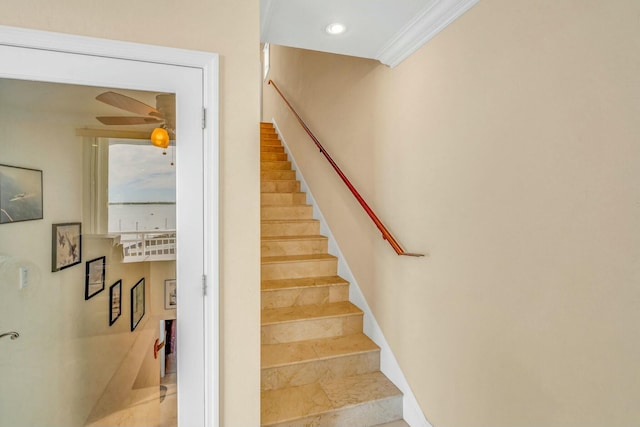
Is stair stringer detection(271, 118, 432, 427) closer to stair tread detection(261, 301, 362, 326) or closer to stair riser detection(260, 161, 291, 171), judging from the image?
stair tread detection(261, 301, 362, 326)

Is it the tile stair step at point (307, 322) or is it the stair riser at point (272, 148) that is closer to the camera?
the tile stair step at point (307, 322)

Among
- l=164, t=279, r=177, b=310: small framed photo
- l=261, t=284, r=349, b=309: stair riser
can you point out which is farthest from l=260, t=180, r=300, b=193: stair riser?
l=164, t=279, r=177, b=310: small framed photo

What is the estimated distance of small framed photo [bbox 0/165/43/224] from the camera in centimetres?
113

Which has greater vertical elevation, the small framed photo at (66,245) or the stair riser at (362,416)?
the small framed photo at (66,245)

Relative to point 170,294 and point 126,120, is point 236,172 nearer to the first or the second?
point 126,120

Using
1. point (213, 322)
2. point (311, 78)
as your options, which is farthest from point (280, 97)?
point (213, 322)

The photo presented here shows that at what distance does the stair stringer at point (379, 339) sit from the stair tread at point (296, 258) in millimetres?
95

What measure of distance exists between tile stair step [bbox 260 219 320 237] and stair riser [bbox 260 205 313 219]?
161mm

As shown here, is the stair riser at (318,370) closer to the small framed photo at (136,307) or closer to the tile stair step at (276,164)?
the small framed photo at (136,307)

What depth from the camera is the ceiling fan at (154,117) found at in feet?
4.13

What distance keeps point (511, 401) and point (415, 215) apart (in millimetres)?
945

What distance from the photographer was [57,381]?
3.90 ft

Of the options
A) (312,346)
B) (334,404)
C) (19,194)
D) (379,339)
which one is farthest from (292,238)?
(19,194)

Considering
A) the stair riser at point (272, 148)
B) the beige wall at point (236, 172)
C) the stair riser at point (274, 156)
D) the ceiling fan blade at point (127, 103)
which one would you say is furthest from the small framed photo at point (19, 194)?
the stair riser at point (272, 148)
